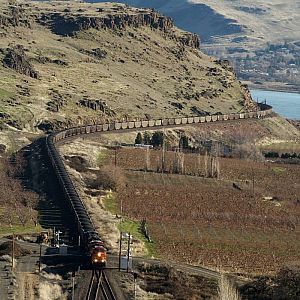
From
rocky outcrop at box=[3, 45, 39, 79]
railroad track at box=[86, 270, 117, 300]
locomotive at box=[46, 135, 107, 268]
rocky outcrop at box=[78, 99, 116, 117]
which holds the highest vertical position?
rocky outcrop at box=[3, 45, 39, 79]

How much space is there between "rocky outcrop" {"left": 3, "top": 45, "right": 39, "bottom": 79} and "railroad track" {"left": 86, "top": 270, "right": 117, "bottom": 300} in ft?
334

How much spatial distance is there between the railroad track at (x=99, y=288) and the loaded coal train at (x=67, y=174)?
88 cm

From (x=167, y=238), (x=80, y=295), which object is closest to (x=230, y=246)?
(x=167, y=238)

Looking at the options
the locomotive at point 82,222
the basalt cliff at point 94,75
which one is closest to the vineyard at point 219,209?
the locomotive at point 82,222

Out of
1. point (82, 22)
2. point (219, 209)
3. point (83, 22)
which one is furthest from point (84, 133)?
point (83, 22)

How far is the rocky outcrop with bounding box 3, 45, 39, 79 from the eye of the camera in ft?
488

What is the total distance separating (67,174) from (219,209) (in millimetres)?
15948

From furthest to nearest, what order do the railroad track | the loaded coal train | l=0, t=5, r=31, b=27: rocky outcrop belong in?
1. l=0, t=5, r=31, b=27: rocky outcrop
2. the loaded coal train
3. the railroad track

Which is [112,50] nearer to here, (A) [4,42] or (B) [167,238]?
(A) [4,42]

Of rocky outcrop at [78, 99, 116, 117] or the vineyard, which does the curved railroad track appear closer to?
the vineyard

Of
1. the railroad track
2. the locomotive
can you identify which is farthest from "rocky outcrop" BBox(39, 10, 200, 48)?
the railroad track

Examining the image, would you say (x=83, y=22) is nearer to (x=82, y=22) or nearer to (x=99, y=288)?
(x=82, y=22)

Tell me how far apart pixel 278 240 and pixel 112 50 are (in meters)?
120

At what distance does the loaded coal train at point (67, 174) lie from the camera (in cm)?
5197
